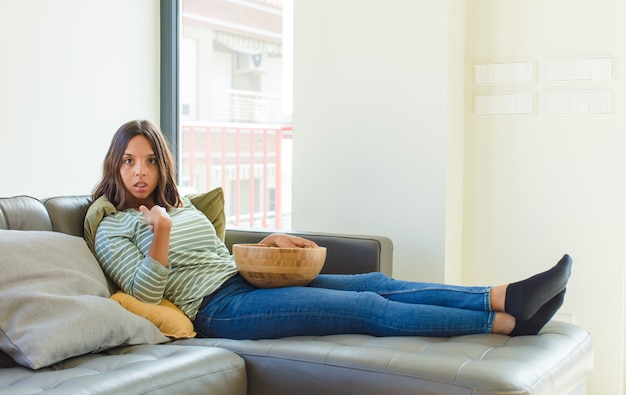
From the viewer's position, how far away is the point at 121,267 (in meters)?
2.35

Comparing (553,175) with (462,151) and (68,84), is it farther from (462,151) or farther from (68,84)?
(68,84)

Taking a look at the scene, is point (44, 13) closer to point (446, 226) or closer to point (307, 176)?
point (307, 176)

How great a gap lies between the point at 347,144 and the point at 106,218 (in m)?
1.21

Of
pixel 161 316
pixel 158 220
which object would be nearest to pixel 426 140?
pixel 158 220

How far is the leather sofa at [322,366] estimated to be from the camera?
1780 millimetres

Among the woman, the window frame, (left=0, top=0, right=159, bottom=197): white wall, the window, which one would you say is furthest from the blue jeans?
the window

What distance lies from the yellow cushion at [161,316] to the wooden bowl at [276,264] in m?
0.25

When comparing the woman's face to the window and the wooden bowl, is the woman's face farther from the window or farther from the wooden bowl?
the window

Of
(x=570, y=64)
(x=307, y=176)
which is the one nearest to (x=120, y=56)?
(x=307, y=176)

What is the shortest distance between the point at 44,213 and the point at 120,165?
297 millimetres

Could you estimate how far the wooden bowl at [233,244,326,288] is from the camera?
2.37 m

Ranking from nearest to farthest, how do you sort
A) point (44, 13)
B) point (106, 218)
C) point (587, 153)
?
point (106, 218)
point (587, 153)
point (44, 13)

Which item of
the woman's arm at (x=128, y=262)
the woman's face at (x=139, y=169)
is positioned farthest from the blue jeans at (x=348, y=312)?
the woman's face at (x=139, y=169)

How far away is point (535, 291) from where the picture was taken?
2.10 meters
